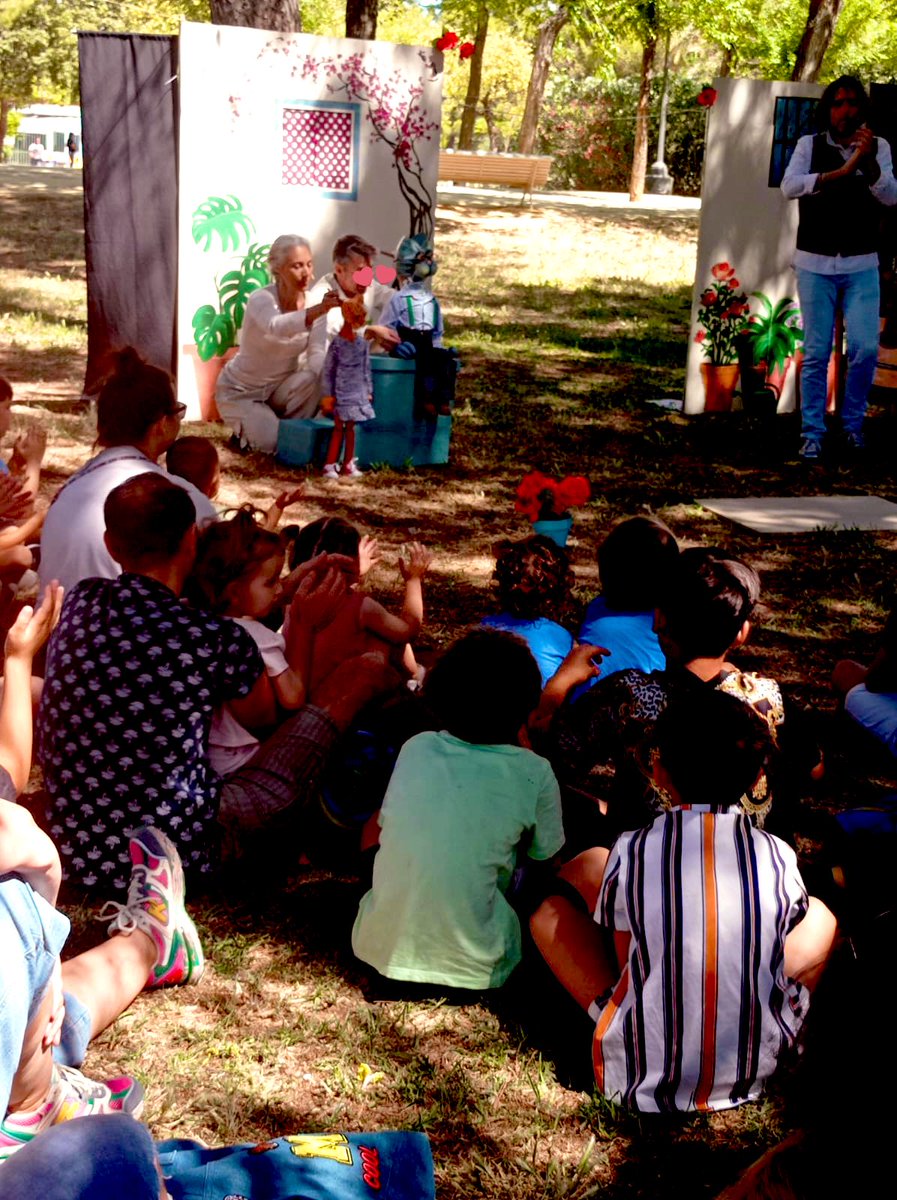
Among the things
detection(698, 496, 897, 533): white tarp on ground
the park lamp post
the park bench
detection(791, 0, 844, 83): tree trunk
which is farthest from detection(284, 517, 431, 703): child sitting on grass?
the park lamp post

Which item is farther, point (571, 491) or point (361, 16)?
point (361, 16)

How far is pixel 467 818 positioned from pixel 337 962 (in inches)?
21.7

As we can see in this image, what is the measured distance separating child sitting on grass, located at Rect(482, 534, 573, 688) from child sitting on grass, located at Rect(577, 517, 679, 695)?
102 millimetres

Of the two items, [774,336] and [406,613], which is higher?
[774,336]

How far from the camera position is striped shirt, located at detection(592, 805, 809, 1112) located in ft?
8.36

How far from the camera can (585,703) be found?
3584 millimetres

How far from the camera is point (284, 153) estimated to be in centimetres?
847

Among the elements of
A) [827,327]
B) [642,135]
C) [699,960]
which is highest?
[642,135]

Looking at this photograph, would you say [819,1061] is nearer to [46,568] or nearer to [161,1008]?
[161,1008]

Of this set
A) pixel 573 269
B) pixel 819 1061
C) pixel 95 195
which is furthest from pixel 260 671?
pixel 573 269

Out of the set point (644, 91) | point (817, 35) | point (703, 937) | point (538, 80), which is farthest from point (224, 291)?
point (538, 80)

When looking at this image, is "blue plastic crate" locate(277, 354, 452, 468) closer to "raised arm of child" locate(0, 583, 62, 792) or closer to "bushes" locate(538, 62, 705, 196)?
"raised arm of child" locate(0, 583, 62, 792)

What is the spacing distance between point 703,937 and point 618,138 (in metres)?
31.7

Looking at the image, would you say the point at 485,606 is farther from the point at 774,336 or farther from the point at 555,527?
the point at 774,336
